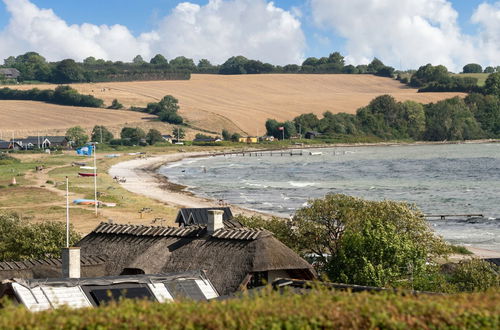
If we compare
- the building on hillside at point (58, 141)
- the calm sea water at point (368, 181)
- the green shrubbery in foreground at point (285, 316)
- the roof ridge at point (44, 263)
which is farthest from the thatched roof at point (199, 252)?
the building on hillside at point (58, 141)

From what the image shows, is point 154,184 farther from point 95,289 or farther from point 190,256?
point 95,289

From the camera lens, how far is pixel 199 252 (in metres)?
25.6

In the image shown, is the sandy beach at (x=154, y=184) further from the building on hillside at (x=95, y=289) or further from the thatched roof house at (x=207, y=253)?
the building on hillside at (x=95, y=289)

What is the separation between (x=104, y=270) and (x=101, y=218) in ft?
106

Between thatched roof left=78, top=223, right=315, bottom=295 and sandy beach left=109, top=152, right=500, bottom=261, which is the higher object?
thatched roof left=78, top=223, right=315, bottom=295

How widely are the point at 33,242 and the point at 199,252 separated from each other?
10801 millimetres

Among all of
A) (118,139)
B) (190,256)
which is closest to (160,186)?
(190,256)

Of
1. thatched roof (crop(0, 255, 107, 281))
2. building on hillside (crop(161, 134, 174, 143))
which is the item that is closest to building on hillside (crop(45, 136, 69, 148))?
building on hillside (crop(161, 134, 174, 143))

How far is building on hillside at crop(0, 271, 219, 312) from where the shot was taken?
734 inches

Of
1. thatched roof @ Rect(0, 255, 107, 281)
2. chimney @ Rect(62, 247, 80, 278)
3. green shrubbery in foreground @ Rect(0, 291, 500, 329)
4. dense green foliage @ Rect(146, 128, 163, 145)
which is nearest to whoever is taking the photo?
green shrubbery in foreground @ Rect(0, 291, 500, 329)

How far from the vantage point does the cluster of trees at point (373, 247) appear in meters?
27.1

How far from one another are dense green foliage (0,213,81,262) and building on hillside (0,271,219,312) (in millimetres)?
13135

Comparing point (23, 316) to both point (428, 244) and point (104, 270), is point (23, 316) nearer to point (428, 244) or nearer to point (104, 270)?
point (104, 270)

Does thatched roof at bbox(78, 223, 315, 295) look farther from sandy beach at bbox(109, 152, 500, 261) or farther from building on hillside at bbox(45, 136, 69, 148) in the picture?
building on hillside at bbox(45, 136, 69, 148)
